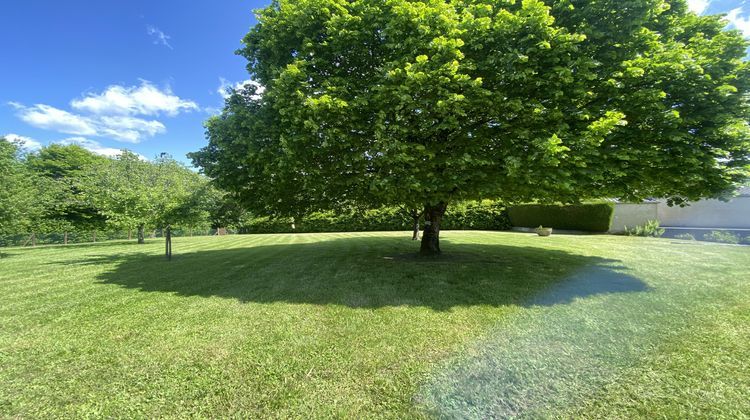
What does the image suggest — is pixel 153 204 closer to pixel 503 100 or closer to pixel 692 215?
pixel 503 100

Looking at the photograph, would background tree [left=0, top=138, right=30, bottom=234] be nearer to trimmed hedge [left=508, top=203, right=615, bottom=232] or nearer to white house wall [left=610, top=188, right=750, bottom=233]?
trimmed hedge [left=508, top=203, right=615, bottom=232]

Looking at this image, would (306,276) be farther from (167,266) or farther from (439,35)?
(439,35)

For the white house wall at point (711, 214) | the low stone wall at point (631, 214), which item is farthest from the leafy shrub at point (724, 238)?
the white house wall at point (711, 214)

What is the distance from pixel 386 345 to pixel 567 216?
2348cm

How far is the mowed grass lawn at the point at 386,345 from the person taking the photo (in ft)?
10.3

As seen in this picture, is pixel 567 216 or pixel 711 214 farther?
pixel 567 216

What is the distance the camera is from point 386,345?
4.32 m

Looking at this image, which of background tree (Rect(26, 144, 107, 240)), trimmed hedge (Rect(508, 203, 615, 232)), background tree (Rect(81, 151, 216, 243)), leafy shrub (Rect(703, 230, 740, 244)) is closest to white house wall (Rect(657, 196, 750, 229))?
trimmed hedge (Rect(508, 203, 615, 232))

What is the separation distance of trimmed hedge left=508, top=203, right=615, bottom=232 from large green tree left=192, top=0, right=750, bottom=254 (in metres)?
14.9

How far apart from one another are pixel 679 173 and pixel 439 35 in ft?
21.0

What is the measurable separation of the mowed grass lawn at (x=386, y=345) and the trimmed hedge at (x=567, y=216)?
1401 cm

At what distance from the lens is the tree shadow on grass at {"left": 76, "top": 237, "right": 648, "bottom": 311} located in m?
6.53

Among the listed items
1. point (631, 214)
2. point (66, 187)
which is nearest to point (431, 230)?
point (631, 214)

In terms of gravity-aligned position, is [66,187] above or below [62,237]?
above
